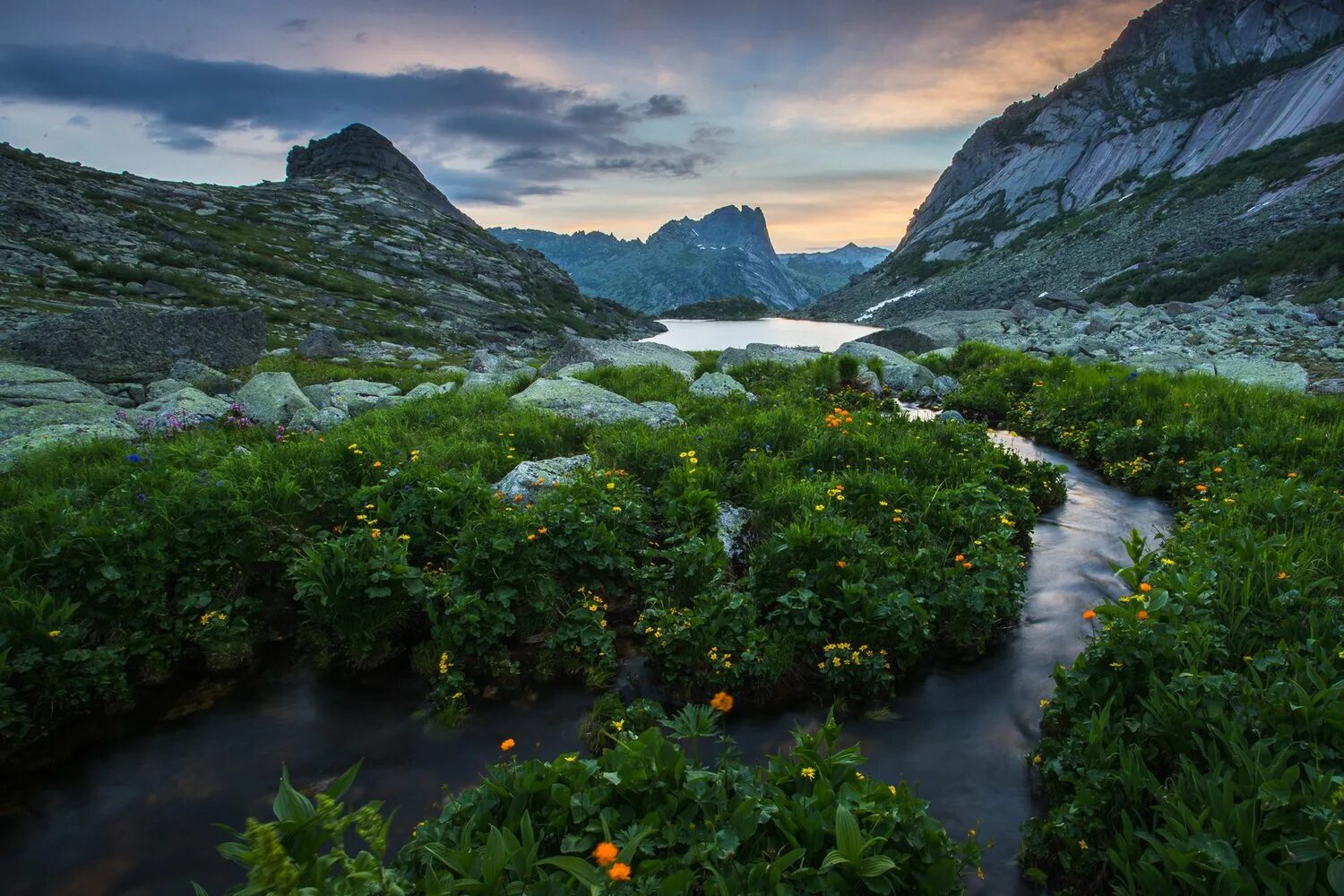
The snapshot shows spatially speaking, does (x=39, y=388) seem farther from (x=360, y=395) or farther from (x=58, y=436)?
(x=360, y=395)

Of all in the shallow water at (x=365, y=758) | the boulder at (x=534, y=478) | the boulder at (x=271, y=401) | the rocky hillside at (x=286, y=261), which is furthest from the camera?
the rocky hillside at (x=286, y=261)

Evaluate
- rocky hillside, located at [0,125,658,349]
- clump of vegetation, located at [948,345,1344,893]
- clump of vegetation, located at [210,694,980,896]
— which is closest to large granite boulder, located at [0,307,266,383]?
rocky hillside, located at [0,125,658,349]

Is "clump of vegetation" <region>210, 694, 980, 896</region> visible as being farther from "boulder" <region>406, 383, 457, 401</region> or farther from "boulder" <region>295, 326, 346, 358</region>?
"boulder" <region>295, 326, 346, 358</region>

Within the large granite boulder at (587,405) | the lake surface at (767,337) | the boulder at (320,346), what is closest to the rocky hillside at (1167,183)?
the lake surface at (767,337)

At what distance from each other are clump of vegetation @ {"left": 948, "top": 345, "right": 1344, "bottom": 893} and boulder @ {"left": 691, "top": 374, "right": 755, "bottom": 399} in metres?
7.61

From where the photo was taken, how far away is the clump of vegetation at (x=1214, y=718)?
3.03 m

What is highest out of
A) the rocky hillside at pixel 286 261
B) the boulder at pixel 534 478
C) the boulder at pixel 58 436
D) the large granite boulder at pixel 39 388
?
the rocky hillside at pixel 286 261

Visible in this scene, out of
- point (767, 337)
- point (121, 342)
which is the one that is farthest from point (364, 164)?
point (121, 342)

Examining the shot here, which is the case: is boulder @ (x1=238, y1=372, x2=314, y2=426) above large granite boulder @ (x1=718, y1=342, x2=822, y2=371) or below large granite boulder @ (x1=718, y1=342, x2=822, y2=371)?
below

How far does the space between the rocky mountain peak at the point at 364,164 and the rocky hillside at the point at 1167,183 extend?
118m

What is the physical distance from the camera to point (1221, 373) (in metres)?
14.6

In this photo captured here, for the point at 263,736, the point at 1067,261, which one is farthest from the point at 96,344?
the point at 1067,261

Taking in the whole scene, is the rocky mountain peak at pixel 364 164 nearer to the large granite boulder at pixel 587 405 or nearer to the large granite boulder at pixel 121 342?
the large granite boulder at pixel 121 342

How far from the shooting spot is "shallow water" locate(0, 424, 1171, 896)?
4.02 metres
